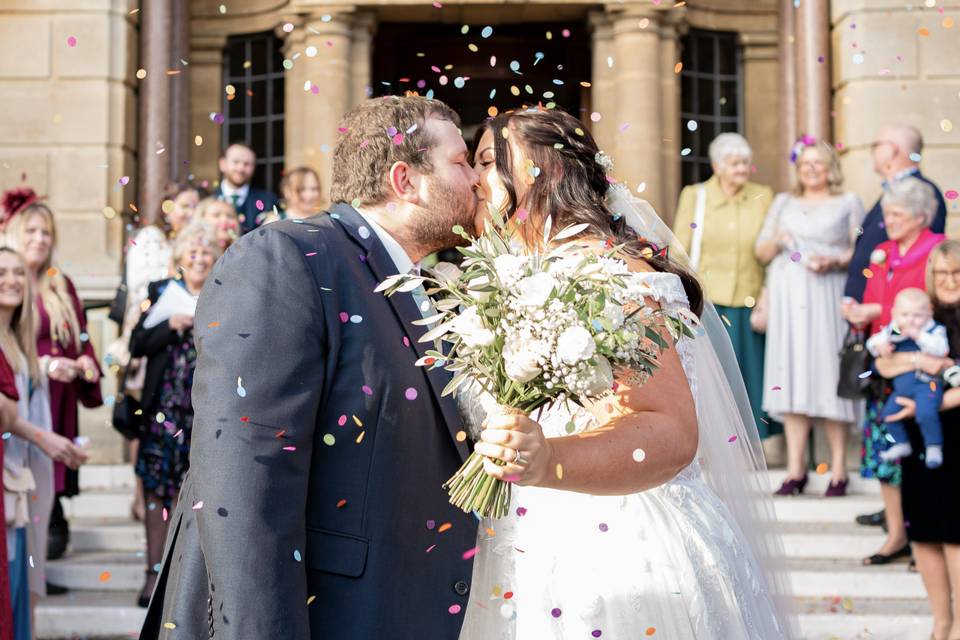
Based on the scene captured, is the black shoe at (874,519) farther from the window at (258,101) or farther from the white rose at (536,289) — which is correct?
the window at (258,101)

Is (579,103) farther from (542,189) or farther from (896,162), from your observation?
(542,189)

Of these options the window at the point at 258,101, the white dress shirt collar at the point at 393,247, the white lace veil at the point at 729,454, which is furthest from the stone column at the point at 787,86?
the white dress shirt collar at the point at 393,247

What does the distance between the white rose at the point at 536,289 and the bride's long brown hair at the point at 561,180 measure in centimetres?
59

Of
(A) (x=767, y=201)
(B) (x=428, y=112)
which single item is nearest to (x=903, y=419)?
(A) (x=767, y=201)

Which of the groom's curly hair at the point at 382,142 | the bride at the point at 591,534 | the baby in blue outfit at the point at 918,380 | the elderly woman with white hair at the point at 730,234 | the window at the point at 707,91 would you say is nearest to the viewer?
the groom's curly hair at the point at 382,142

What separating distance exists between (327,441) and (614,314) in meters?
0.69

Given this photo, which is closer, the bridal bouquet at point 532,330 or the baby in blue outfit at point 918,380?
the bridal bouquet at point 532,330

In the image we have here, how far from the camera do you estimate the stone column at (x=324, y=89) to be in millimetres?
10070

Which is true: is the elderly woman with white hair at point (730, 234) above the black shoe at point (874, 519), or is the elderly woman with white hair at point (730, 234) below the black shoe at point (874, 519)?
above

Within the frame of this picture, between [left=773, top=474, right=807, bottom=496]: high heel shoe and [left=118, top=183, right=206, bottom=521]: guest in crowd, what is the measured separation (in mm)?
3872

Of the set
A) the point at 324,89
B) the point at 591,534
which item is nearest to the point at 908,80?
the point at 324,89

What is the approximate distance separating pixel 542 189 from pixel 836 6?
7189 millimetres

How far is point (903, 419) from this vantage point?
645cm

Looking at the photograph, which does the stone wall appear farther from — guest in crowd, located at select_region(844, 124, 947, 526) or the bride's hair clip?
Answer: the bride's hair clip
